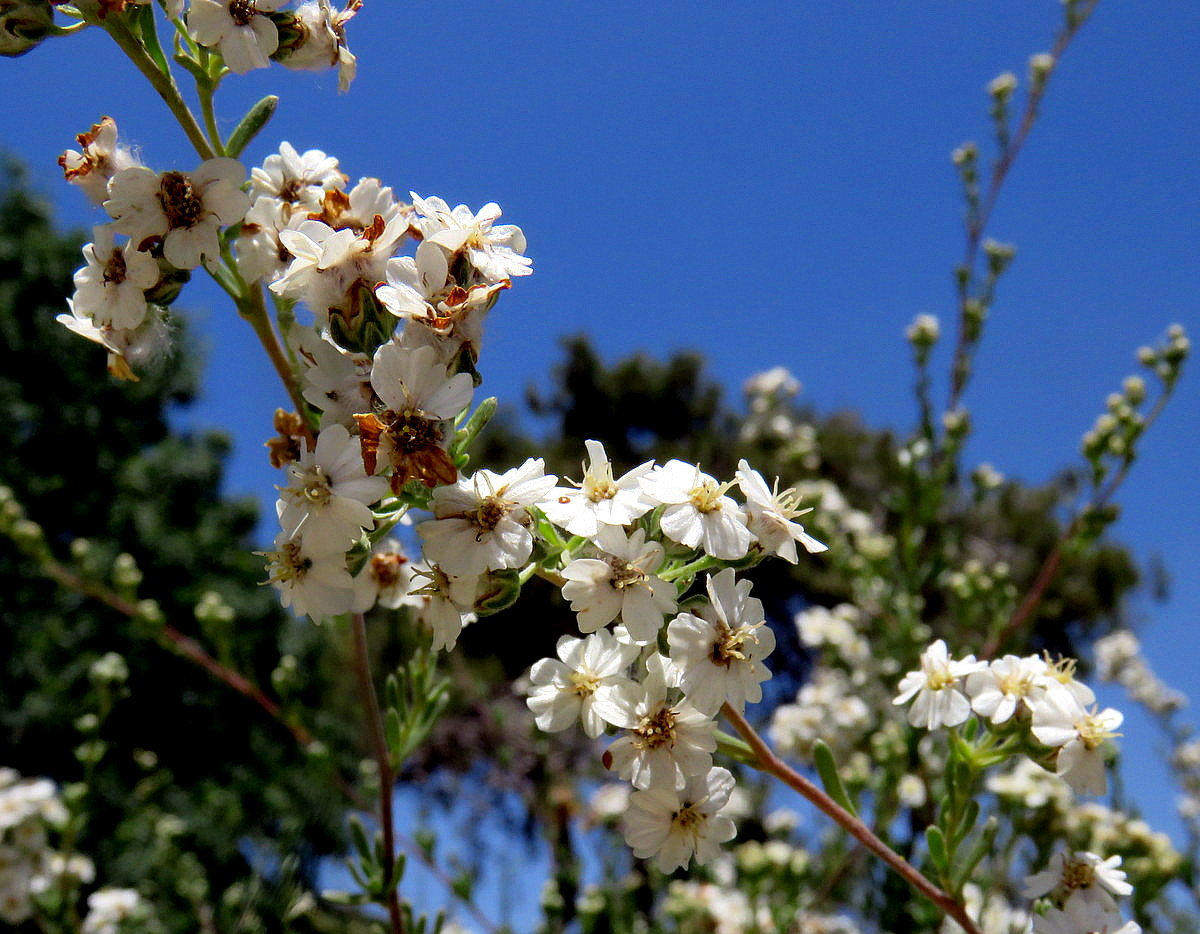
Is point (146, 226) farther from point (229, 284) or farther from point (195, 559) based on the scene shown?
point (195, 559)

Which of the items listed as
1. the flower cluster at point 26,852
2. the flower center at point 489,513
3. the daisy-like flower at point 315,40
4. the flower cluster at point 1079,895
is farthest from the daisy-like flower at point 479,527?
the flower cluster at point 26,852

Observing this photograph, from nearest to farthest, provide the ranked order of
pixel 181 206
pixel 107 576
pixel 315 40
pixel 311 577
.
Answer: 1. pixel 311 577
2. pixel 181 206
3. pixel 315 40
4. pixel 107 576

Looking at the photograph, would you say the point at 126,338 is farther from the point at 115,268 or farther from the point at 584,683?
the point at 584,683

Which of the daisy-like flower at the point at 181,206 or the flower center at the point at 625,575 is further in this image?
the daisy-like flower at the point at 181,206

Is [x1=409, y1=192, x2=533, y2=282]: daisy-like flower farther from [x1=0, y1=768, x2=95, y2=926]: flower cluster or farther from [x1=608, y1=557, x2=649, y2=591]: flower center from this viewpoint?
[x1=0, y1=768, x2=95, y2=926]: flower cluster

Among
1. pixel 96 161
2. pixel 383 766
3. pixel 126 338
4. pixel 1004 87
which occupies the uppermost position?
pixel 1004 87

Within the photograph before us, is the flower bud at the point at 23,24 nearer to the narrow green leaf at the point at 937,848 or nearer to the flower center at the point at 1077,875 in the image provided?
the narrow green leaf at the point at 937,848

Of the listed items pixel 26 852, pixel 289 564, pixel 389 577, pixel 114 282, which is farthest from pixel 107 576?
pixel 289 564
